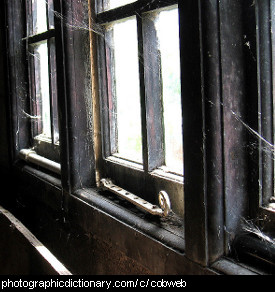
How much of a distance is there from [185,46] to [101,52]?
733mm

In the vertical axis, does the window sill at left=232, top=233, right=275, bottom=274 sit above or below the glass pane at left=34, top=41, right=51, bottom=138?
below

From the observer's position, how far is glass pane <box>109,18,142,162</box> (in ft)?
4.65

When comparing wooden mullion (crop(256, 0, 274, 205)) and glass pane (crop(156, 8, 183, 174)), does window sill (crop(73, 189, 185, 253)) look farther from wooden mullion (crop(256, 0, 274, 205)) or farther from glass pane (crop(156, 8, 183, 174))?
wooden mullion (crop(256, 0, 274, 205))

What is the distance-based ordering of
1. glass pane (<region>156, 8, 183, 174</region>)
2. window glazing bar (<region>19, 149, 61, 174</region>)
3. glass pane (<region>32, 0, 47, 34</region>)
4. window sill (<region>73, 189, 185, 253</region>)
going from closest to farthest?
window sill (<region>73, 189, 185, 253</region>), glass pane (<region>156, 8, 183, 174</region>), window glazing bar (<region>19, 149, 61, 174</region>), glass pane (<region>32, 0, 47, 34</region>)

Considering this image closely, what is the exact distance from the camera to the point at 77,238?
1762mm

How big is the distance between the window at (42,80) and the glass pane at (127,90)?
2.04 feet

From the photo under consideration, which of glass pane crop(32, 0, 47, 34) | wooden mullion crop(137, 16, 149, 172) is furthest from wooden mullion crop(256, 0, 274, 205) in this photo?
glass pane crop(32, 0, 47, 34)

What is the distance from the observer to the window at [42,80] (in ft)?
6.77

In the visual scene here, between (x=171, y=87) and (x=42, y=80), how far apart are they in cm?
130

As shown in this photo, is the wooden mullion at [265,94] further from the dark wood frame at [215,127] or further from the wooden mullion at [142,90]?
the wooden mullion at [142,90]

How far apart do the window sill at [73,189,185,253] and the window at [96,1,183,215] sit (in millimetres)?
60

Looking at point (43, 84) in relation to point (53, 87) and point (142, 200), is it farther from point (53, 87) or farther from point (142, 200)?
point (142, 200)

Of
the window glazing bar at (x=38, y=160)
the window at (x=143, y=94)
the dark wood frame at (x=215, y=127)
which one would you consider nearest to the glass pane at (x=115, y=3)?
the window at (x=143, y=94)

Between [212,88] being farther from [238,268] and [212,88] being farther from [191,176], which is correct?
[238,268]
